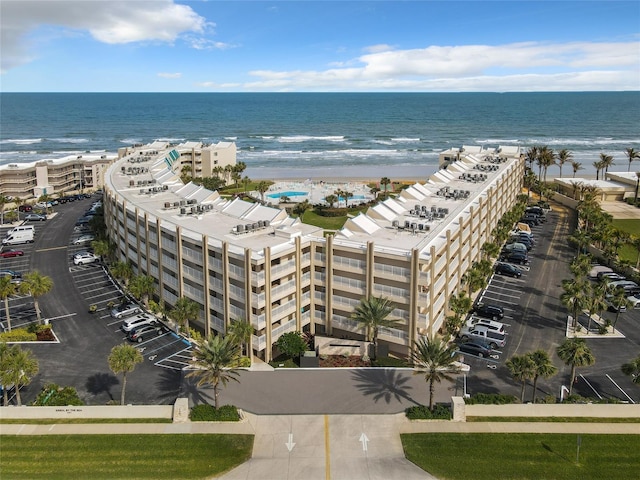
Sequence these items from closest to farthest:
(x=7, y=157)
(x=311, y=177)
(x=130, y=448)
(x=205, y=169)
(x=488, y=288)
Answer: (x=130, y=448) → (x=488, y=288) → (x=205, y=169) → (x=311, y=177) → (x=7, y=157)

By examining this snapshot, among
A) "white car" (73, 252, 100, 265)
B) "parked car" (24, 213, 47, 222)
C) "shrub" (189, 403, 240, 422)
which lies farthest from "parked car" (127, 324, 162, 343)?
"parked car" (24, 213, 47, 222)

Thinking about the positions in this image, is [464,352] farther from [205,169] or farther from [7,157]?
[7,157]

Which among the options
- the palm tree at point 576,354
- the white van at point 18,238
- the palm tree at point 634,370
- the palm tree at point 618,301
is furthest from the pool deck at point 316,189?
the palm tree at point 634,370

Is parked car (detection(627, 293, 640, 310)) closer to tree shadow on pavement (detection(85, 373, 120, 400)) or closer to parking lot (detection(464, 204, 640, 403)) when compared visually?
parking lot (detection(464, 204, 640, 403))

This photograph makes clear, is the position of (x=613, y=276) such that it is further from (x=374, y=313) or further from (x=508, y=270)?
(x=374, y=313)

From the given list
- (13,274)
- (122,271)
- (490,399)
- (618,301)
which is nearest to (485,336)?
(490,399)

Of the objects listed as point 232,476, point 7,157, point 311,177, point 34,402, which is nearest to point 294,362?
point 232,476
